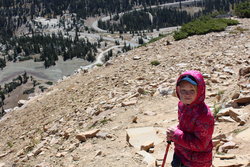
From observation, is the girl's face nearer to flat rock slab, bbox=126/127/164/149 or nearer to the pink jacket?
the pink jacket

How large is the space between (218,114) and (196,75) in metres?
4.02

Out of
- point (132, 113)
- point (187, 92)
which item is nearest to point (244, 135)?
point (187, 92)

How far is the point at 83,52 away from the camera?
11625 cm

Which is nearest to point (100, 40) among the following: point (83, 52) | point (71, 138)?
point (83, 52)

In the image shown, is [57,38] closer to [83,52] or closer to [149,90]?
[83,52]

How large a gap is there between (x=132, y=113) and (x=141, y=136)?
1934 millimetres

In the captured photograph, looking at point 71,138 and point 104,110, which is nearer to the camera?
point 71,138

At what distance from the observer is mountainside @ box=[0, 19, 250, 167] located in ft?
22.2

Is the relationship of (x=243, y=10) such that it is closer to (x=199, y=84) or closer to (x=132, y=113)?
(x=132, y=113)

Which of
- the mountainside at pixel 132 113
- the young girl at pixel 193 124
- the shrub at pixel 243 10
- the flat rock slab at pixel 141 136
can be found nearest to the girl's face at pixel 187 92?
the young girl at pixel 193 124

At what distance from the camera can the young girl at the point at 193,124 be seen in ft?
12.2

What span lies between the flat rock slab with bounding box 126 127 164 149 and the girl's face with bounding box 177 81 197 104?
133 inches

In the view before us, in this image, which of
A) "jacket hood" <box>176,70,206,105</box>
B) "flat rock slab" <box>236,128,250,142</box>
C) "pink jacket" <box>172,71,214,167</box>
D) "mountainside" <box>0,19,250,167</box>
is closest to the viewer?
"jacket hood" <box>176,70,206,105</box>

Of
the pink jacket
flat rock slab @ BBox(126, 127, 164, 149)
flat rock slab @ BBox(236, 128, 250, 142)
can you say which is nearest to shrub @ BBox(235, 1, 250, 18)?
flat rock slab @ BBox(126, 127, 164, 149)
